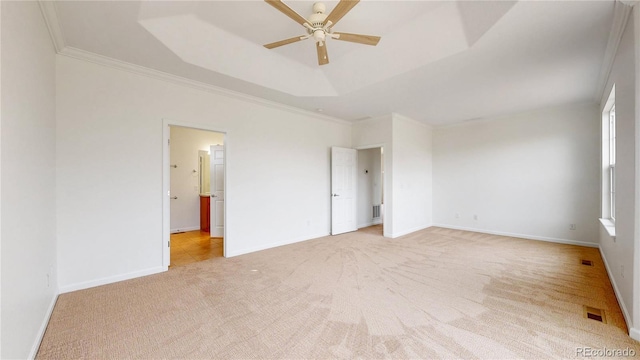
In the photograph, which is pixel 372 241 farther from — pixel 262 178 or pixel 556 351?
pixel 556 351

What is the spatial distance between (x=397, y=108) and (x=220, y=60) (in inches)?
129

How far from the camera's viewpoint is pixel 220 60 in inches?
127

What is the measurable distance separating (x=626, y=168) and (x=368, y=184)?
187 inches

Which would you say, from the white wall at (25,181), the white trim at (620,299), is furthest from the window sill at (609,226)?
the white wall at (25,181)

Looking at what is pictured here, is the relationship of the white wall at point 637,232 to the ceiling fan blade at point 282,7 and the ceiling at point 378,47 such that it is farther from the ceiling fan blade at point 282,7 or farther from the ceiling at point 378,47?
the ceiling fan blade at point 282,7

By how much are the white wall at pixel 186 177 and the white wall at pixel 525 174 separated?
6.22 meters

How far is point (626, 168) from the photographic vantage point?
2186 mm

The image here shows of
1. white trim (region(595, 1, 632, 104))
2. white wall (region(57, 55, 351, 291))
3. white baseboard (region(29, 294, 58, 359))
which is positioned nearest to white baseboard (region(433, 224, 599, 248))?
white trim (region(595, 1, 632, 104))

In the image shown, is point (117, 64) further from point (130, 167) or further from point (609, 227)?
point (609, 227)

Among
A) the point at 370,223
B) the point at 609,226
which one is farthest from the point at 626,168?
the point at 370,223

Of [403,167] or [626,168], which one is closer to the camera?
[626,168]

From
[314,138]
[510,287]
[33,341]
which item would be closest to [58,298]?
[33,341]

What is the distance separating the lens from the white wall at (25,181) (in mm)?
1447

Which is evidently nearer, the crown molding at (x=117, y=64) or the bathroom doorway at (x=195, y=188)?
the crown molding at (x=117, y=64)
